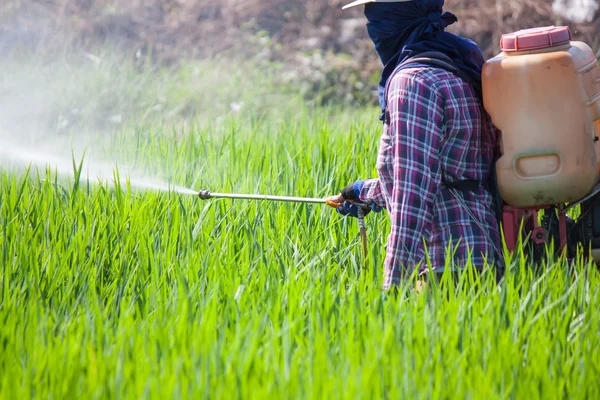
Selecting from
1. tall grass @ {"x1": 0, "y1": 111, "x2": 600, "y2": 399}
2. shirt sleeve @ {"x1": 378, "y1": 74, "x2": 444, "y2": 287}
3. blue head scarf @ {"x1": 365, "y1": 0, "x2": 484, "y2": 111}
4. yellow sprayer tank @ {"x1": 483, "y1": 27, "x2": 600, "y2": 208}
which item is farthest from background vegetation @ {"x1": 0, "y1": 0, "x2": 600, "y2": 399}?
blue head scarf @ {"x1": 365, "y1": 0, "x2": 484, "y2": 111}

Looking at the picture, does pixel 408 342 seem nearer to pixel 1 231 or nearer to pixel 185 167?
pixel 1 231

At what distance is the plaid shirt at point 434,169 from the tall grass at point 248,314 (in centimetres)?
11

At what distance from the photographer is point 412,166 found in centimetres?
245

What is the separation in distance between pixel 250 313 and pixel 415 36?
3.10 ft

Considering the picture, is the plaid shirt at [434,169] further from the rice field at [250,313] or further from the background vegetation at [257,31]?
the background vegetation at [257,31]

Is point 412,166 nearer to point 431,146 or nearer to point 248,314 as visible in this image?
point 431,146

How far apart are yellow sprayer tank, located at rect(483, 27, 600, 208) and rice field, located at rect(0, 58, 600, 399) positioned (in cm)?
22

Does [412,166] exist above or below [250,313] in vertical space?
above

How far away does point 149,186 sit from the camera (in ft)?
12.3

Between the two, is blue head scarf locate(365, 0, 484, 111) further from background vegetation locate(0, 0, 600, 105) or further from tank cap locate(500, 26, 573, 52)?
background vegetation locate(0, 0, 600, 105)

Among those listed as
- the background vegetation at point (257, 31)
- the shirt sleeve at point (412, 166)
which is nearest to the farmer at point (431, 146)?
the shirt sleeve at point (412, 166)

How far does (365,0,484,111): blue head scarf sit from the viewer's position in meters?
2.60

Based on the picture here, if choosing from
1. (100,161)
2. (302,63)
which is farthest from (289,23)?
(100,161)

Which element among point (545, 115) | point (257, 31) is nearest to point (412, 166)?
point (545, 115)
